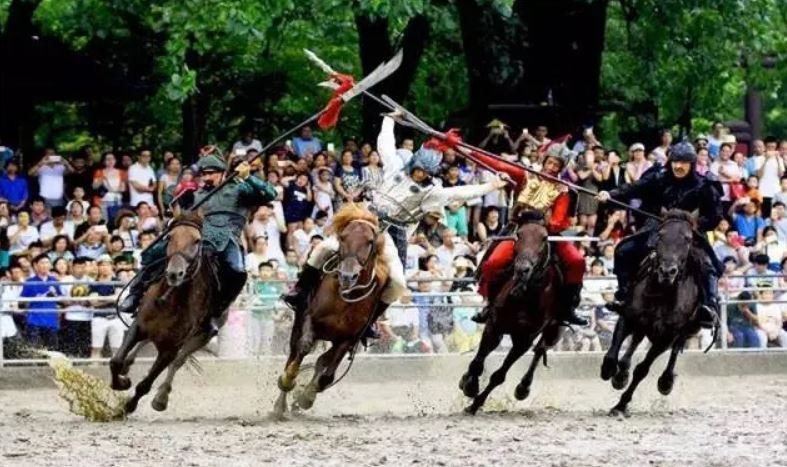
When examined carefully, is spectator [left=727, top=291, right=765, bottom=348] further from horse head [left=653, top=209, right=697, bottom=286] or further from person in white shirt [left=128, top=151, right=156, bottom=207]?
person in white shirt [left=128, top=151, right=156, bottom=207]

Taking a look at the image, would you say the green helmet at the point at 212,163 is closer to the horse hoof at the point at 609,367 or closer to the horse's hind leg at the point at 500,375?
the horse's hind leg at the point at 500,375

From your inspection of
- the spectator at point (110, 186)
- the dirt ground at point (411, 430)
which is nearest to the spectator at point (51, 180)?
the spectator at point (110, 186)

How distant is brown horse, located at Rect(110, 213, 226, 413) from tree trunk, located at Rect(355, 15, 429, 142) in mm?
10584

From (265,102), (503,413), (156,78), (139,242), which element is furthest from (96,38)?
(503,413)

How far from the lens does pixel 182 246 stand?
61.8 ft

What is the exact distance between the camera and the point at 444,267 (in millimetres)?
25391

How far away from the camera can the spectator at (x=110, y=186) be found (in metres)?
26.2

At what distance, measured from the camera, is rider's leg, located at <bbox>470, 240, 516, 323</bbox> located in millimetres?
20016

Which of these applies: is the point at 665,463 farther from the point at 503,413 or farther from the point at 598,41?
the point at 598,41

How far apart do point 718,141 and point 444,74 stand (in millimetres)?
7039

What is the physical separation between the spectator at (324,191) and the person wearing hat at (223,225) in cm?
640

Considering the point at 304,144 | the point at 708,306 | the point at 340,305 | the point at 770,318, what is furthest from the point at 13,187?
the point at 708,306

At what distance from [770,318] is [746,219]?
222 cm

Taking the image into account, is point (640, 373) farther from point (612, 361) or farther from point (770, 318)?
point (770, 318)
